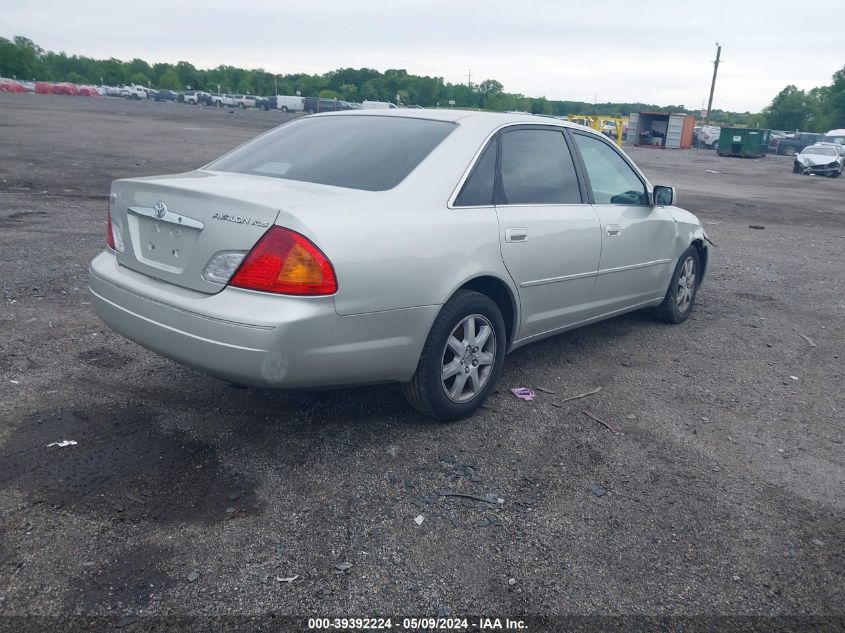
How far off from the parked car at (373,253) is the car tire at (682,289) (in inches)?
47.0

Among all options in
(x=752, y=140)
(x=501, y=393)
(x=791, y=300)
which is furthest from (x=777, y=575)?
(x=752, y=140)

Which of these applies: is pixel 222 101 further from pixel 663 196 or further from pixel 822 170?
pixel 663 196

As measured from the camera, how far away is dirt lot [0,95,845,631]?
8.82 ft

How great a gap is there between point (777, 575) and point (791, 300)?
559 cm

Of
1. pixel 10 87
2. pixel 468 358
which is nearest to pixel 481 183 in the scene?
pixel 468 358

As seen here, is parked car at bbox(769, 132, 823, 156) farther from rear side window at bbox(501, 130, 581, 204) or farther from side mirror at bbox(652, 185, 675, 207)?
rear side window at bbox(501, 130, 581, 204)

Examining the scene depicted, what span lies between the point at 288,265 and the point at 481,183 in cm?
142

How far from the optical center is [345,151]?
414cm

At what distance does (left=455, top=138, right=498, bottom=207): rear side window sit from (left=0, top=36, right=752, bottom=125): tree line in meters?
96.5

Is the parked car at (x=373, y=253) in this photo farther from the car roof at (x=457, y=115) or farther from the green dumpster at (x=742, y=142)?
the green dumpster at (x=742, y=142)

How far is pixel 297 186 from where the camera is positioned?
3.76 metres

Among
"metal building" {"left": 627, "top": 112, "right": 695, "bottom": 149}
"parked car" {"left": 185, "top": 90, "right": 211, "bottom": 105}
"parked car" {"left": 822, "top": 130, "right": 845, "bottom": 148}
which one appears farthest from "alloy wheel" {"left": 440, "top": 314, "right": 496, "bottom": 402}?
"parked car" {"left": 185, "top": 90, "right": 211, "bottom": 105}

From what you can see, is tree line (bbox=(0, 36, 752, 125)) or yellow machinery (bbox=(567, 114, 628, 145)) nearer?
yellow machinery (bbox=(567, 114, 628, 145))

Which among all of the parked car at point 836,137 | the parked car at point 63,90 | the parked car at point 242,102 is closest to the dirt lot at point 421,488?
the parked car at point 836,137
